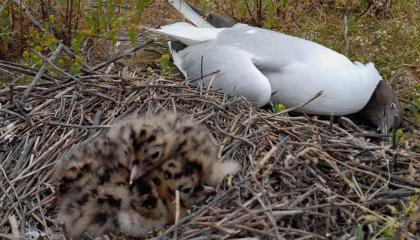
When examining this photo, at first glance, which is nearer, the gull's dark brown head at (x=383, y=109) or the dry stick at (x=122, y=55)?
the gull's dark brown head at (x=383, y=109)

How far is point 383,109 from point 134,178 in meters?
1.68

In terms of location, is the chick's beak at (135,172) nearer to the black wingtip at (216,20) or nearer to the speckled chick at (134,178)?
the speckled chick at (134,178)

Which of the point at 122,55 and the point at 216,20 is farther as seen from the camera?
the point at 216,20

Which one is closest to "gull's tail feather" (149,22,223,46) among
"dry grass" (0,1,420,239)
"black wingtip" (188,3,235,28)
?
"black wingtip" (188,3,235,28)

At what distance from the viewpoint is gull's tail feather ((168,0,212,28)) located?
4.88 m

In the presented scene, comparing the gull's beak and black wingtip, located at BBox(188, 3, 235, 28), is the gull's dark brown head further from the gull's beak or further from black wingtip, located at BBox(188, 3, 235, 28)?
black wingtip, located at BBox(188, 3, 235, 28)

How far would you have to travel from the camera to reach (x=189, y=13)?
16.2 ft

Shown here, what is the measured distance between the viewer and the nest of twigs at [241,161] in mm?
2812

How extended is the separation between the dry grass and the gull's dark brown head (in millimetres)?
128

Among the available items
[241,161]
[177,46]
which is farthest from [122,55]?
[241,161]

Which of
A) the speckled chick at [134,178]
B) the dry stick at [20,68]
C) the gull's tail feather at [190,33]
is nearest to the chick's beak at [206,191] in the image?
the speckled chick at [134,178]

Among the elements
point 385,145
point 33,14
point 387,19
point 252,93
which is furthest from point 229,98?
point 387,19

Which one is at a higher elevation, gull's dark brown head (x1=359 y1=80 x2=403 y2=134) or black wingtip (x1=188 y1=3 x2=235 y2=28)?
black wingtip (x1=188 y1=3 x2=235 y2=28)

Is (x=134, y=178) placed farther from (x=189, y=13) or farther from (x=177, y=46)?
(x=189, y=13)
